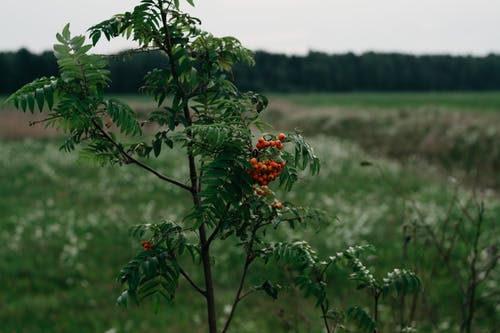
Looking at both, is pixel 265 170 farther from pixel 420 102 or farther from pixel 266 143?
pixel 420 102

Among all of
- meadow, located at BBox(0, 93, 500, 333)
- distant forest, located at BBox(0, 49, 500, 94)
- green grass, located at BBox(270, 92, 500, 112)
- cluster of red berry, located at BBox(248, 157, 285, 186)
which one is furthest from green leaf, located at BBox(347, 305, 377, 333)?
distant forest, located at BBox(0, 49, 500, 94)

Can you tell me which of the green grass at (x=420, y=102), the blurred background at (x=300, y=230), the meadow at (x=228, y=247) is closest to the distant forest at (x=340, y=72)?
the green grass at (x=420, y=102)

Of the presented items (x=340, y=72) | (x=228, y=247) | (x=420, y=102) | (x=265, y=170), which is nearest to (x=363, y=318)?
(x=265, y=170)

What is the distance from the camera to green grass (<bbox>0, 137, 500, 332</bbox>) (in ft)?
20.5

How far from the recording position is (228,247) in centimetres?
886

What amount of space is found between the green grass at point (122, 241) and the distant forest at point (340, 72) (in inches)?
2652

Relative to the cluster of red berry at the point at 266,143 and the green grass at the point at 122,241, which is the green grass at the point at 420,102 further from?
the cluster of red berry at the point at 266,143

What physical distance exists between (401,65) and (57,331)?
97167 mm

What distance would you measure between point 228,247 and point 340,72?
294 feet

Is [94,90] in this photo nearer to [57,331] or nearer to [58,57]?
[58,57]

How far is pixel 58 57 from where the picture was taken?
180cm

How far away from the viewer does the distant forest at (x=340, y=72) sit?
270ft

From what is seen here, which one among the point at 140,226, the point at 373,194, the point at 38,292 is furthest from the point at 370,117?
the point at 140,226

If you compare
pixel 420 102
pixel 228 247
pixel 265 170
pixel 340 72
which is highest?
pixel 340 72
